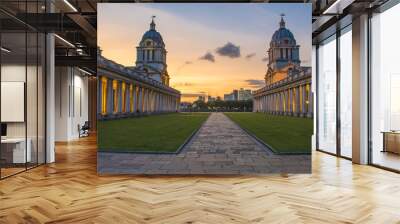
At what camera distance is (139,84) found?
691cm

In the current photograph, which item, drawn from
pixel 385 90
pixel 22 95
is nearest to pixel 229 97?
pixel 385 90

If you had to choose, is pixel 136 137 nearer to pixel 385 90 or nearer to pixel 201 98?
pixel 201 98

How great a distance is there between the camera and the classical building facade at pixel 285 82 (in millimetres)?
6680

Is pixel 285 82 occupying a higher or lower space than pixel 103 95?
higher

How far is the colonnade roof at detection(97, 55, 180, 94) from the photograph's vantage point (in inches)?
263

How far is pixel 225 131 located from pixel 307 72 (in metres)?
1.94

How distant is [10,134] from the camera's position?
700 cm

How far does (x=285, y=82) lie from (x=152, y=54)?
2665 millimetres

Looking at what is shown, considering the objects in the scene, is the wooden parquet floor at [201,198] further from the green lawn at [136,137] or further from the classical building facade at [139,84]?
the classical building facade at [139,84]

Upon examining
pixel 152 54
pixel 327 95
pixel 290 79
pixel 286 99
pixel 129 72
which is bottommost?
pixel 286 99

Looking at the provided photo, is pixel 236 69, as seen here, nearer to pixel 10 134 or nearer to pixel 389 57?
pixel 389 57

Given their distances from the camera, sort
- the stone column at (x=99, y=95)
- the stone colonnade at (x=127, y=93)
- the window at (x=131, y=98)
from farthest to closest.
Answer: the window at (x=131, y=98) → the stone colonnade at (x=127, y=93) → the stone column at (x=99, y=95)

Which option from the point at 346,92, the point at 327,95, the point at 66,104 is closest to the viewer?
the point at 346,92

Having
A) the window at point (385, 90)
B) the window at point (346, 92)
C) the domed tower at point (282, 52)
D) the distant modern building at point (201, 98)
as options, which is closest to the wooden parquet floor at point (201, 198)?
the window at point (385, 90)
